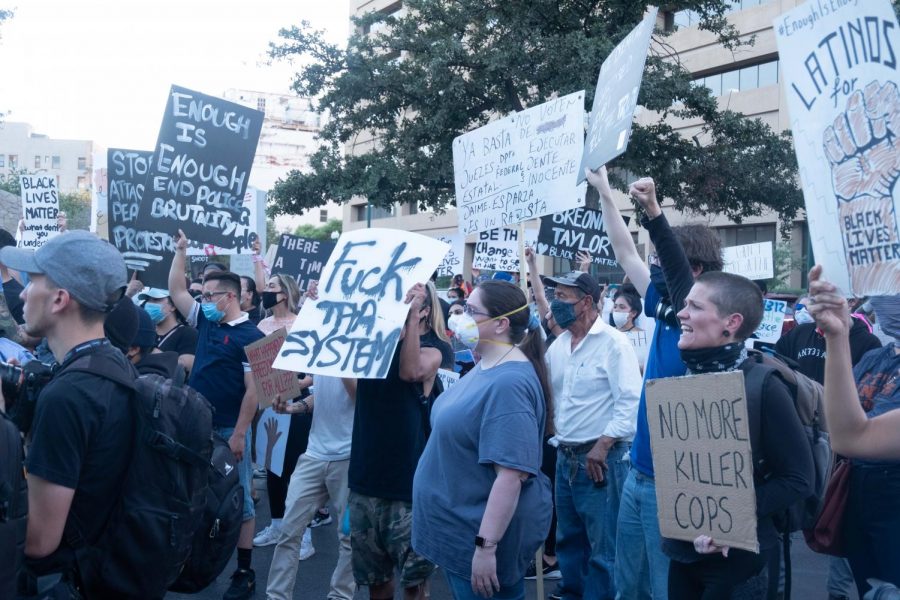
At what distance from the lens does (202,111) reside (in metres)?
5.75

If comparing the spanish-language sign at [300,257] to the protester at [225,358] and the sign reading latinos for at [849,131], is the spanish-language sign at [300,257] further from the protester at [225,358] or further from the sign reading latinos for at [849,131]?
the sign reading latinos for at [849,131]

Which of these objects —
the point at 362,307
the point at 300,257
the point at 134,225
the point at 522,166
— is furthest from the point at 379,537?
the point at 300,257

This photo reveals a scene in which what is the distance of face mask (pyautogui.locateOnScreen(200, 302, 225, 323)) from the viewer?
228 inches

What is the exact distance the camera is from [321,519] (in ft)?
25.1

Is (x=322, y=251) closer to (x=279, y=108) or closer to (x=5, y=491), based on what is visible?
(x=5, y=491)

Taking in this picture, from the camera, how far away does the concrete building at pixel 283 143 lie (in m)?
84.9

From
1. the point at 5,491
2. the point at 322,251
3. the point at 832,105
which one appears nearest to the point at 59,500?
the point at 5,491

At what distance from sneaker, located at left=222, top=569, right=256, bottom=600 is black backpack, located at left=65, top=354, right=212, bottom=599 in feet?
9.80

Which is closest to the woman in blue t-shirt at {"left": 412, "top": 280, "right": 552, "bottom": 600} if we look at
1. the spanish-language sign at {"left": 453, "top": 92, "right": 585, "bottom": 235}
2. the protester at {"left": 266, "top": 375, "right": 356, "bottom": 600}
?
the protester at {"left": 266, "top": 375, "right": 356, "bottom": 600}

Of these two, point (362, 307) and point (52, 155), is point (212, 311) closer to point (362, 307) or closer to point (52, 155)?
point (362, 307)

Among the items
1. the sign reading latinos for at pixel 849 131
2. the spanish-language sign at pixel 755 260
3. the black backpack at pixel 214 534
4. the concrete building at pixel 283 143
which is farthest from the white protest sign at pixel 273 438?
the concrete building at pixel 283 143

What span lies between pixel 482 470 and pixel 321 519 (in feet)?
15.2

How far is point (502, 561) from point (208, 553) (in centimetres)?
110

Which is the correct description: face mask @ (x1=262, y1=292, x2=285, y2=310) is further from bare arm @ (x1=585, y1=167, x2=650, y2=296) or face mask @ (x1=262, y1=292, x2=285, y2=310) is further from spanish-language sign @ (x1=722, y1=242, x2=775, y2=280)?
spanish-language sign @ (x1=722, y1=242, x2=775, y2=280)
